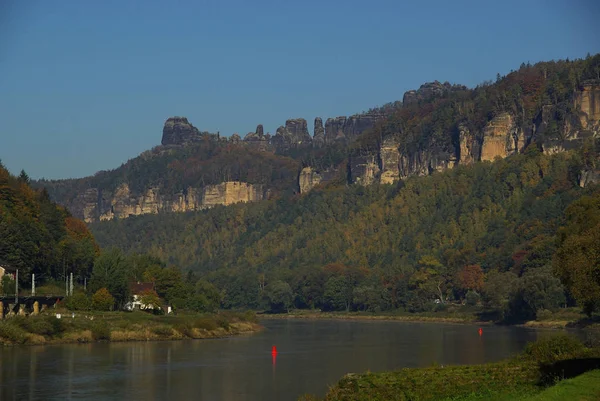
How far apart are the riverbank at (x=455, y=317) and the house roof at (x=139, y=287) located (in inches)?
1716

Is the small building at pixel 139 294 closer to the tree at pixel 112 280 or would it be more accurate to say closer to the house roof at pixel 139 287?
the house roof at pixel 139 287

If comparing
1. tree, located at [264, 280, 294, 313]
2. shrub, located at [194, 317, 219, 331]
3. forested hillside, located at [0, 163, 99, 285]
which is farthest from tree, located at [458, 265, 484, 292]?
shrub, located at [194, 317, 219, 331]

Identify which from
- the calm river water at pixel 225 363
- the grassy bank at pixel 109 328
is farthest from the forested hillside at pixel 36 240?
the calm river water at pixel 225 363

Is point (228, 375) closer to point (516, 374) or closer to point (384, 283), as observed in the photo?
point (516, 374)

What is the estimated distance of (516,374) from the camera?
4338 centimetres

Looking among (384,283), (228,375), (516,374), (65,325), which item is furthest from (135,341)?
(384,283)

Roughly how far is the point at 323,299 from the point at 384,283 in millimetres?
11372

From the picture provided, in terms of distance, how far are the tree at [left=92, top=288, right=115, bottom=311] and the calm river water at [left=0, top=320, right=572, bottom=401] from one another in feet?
44.0

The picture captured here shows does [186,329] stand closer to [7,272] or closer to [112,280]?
[112,280]

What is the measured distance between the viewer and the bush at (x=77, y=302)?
101 metres

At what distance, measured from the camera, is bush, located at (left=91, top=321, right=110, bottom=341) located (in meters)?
90.3

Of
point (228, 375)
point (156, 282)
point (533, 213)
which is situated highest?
point (533, 213)

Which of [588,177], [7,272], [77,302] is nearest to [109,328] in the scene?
[77,302]

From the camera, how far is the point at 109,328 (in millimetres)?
92312
